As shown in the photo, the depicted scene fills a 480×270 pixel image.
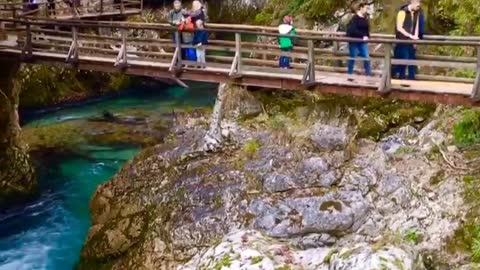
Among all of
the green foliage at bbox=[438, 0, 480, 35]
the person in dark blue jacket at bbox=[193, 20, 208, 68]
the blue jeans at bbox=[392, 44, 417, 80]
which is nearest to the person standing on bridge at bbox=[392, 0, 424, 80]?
the blue jeans at bbox=[392, 44, 417, 80]

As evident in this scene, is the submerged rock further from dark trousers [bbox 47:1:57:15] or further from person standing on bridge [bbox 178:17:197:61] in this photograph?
dark trousers [bbox 47:1:57:15]

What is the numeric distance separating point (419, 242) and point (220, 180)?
5040 millimetres

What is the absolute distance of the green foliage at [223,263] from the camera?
43.9 ft

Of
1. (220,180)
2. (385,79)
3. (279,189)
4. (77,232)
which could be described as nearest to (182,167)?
(220,180)

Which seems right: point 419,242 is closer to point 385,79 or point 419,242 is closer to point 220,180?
point 385,79

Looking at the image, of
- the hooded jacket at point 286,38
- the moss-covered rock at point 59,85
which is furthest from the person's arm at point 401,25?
the moss-covered rock at point 59,85

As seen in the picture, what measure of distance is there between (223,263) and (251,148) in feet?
14.1

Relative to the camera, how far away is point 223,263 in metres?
13.4

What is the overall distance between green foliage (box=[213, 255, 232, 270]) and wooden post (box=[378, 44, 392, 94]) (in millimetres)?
4493

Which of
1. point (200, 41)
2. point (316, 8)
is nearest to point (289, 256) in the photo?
point (200, 41)

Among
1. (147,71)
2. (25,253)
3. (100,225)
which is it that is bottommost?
(25,253)

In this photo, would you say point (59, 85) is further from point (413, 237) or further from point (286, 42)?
point (413, 237)

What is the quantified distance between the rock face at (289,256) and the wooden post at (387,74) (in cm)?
310

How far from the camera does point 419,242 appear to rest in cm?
1352
